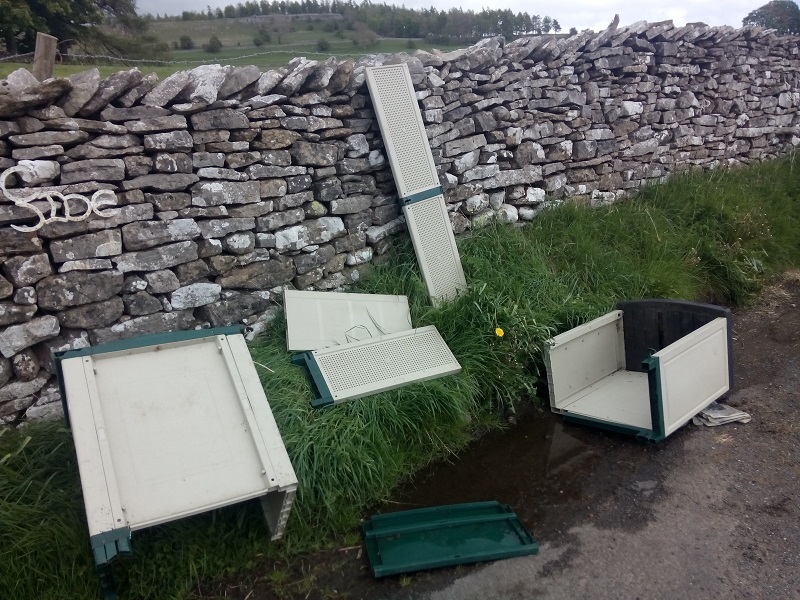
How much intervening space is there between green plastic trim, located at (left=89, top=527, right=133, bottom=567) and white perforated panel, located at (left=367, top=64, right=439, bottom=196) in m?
3.13

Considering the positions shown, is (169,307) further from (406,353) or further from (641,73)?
(641,73)

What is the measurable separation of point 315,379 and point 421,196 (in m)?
1.80

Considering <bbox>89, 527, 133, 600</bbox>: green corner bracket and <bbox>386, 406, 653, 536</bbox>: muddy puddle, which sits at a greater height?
<bbox>89, 527, 133, 600</bbox>: green corner bracket

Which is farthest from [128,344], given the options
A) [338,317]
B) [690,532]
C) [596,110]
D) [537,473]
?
[596,110]

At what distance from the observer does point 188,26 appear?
374 inches

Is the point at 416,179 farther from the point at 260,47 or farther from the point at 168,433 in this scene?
the point at 260,47

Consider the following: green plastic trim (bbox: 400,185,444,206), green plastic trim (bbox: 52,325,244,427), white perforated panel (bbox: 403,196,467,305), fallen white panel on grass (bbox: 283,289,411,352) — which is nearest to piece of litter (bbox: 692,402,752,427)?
white perforated panel (bbox: 403,196,467,305)

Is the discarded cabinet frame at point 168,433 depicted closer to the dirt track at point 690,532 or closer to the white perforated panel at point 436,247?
the dirt track at point 690,532

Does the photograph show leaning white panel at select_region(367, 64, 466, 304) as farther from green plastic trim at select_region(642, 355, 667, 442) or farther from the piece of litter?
the piece of litter

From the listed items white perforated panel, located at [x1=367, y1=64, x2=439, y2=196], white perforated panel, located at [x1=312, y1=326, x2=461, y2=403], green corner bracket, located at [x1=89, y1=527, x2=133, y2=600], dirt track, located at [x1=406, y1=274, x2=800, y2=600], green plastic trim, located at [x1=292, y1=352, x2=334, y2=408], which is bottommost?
dirt track, located at [x1=406, y1=274, x2=800, y2=600]

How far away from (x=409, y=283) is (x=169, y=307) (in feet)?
5.79

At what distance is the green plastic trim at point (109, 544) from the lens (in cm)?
263

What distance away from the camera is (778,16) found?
1237 centimetres

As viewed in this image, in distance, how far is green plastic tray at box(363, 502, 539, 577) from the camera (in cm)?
323
